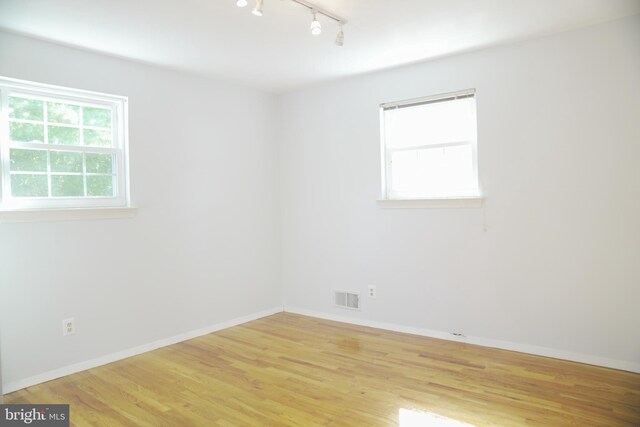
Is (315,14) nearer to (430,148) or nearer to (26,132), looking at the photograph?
(430,148)

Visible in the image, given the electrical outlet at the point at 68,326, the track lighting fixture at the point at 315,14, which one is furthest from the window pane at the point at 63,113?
the track lighting fixture at the point at 315,14

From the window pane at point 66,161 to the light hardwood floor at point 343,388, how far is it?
1608 mm

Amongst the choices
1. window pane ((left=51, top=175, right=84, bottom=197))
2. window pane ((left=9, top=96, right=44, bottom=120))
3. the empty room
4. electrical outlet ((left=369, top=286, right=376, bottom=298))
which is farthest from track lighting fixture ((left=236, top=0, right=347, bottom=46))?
electrical outlet ((left=369, top=286, right=376, bottom=298))

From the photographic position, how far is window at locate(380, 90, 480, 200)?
3855 mm

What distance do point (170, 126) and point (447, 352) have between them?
126 inches

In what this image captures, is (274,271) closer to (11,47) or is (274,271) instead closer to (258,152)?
(258,152)

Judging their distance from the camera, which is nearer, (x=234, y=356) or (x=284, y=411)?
(x=284, y=411)

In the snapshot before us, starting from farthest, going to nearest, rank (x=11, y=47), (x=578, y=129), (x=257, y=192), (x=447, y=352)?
(x=257, y=192)
(x=447, y=352)
(x=578, y=129)
(x=11, y=47)

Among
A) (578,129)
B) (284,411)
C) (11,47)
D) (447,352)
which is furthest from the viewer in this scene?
(447,352)

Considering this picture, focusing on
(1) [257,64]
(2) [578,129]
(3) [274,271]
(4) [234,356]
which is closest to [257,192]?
(3) [274,271]

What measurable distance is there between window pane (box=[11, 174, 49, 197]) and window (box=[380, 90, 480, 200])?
298 cm

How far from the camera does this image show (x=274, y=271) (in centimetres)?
511

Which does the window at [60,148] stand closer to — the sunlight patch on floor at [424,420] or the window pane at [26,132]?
the window pane at [26,132]

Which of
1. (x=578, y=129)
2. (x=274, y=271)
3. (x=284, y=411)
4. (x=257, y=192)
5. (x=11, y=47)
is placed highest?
(x=11, y=47)
